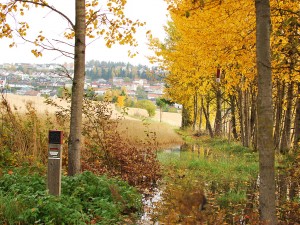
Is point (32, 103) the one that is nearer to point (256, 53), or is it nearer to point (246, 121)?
point (256, 53)

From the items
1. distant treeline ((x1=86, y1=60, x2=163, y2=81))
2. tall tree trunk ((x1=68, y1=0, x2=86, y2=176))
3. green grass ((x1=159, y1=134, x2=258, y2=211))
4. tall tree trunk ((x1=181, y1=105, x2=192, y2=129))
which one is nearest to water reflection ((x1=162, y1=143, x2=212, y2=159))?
green grass ((x1=159, y1=134, x2=258, y2=211))

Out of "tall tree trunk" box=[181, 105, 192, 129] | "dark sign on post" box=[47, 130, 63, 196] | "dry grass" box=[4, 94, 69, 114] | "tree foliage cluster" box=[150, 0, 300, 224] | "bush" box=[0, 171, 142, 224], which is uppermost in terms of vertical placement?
"tree foliage cluster" box=[150, 0, 300, 224]

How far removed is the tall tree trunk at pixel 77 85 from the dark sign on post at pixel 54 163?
6.47ft

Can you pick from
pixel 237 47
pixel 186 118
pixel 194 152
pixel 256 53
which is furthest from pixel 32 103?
pixel 186 118

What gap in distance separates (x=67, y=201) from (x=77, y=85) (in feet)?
9.68

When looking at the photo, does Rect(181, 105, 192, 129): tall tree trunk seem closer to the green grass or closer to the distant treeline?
the green grass

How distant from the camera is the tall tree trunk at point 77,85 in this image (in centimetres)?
862

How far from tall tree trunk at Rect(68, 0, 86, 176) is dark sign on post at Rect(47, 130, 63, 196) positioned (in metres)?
1.97

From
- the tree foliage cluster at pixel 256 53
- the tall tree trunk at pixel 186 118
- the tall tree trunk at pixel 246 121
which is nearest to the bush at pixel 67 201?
the tree foliage cluster at pixel 256 53

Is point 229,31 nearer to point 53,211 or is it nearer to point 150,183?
point 150,183

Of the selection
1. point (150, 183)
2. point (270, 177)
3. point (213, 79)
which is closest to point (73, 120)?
point (150, 183)

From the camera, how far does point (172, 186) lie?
398 inches

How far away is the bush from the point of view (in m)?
5.76

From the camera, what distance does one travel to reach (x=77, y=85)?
8.71m
